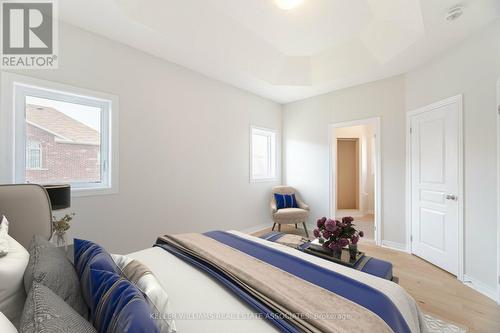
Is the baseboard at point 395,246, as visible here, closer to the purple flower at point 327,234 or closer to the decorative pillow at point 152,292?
the purple flower at point 327,234

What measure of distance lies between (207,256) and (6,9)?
9.30 ft

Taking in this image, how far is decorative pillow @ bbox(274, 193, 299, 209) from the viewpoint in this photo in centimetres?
416

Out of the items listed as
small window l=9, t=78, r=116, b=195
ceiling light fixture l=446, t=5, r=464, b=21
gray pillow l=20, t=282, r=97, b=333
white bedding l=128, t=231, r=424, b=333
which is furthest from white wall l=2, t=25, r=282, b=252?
ceiling light fixture l=446, t=5, r=464, b=21

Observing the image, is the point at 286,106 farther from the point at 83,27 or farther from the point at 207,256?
the point at 207,256

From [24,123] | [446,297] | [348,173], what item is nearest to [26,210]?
[24,123]

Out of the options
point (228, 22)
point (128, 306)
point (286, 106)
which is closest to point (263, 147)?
point (286, 106)

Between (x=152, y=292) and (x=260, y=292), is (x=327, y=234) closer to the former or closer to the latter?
(x=260, y=292)

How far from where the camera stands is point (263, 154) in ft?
15.3

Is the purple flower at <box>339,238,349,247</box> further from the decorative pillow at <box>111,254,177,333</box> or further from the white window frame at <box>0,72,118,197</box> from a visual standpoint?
the white window frame at <box>0,72,118,197</box>

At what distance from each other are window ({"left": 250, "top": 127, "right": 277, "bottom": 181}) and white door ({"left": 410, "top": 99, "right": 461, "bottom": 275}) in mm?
2437

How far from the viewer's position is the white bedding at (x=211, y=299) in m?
0.90

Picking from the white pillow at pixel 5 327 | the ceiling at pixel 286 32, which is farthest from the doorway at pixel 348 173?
the white pillow at pixel 5 327

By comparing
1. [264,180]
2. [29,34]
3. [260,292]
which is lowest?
[260,292]

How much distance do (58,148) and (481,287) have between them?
463 centimetres
